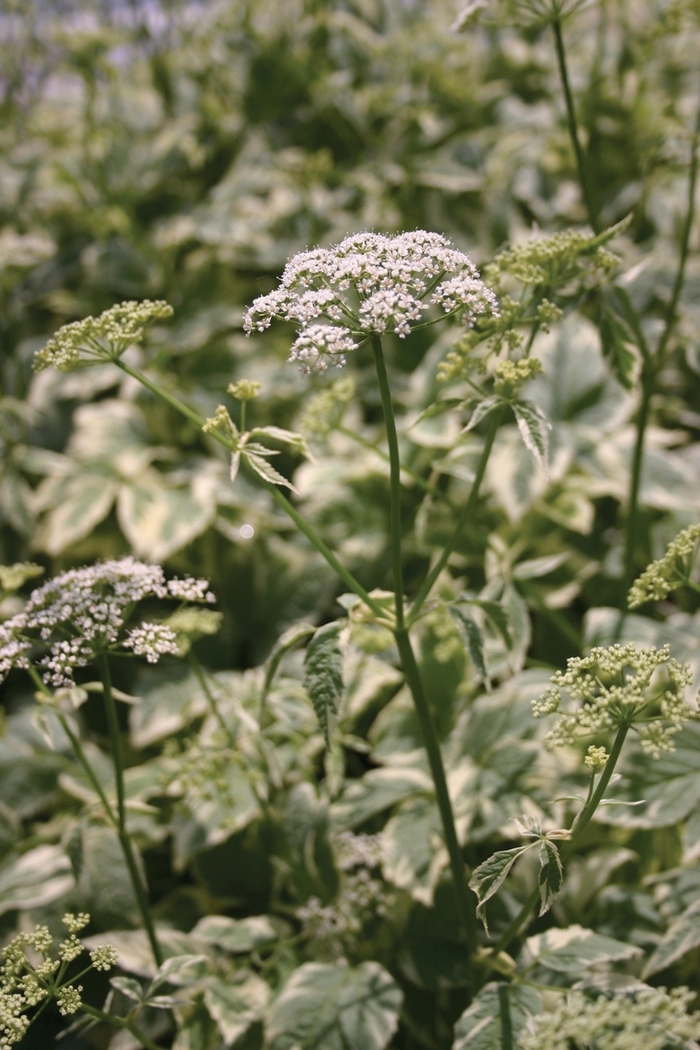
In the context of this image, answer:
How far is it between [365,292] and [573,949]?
53.8 inches

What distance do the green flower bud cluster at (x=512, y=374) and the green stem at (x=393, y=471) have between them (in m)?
0.21

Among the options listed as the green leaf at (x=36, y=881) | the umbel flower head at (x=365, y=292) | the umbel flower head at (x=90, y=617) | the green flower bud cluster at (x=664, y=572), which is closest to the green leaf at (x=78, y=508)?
the green leaf at (x=36, y=881)

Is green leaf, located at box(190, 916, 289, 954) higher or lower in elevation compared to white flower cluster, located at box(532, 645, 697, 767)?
lower

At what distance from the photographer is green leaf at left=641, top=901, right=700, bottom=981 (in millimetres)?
1807

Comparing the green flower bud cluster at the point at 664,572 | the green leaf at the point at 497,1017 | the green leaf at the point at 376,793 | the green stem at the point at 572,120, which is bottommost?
the green leaf at the point at 497,1017

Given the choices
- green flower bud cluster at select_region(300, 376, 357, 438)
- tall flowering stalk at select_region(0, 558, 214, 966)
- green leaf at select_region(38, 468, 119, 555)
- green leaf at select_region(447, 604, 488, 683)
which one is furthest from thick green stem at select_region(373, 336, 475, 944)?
green leaf at select_region(38, 468, 119, 555)

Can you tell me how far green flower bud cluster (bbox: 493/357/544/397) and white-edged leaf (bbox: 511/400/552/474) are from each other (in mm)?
34

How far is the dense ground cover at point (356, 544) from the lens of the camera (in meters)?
1.57

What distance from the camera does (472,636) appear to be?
1609mm

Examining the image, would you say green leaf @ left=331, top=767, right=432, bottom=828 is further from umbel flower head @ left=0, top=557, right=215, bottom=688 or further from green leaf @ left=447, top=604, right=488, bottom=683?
umbel flower head @ left=0, top=557, right=215, bottom=688

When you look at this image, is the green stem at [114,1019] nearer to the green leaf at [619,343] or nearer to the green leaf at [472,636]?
the green leaf at [472,636]

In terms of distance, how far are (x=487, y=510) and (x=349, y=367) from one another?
3.67ft

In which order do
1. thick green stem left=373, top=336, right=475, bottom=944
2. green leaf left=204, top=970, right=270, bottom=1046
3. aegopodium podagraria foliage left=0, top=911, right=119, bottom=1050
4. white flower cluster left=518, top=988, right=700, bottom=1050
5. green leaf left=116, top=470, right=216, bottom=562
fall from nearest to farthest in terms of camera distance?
white flower cluster left=518, top=988, right=700, bottom=1050
aegopodium podagraria foliage left=0, top=911, right=119, bottom=1050
thick green stem left=373, top=336, right=475, bottom=944
green leaf left=204, top=970, right=270, bottom=1046
green leaf left=116, top=470, right=216, bottom=562

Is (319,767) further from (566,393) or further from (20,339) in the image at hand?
(20,339)
